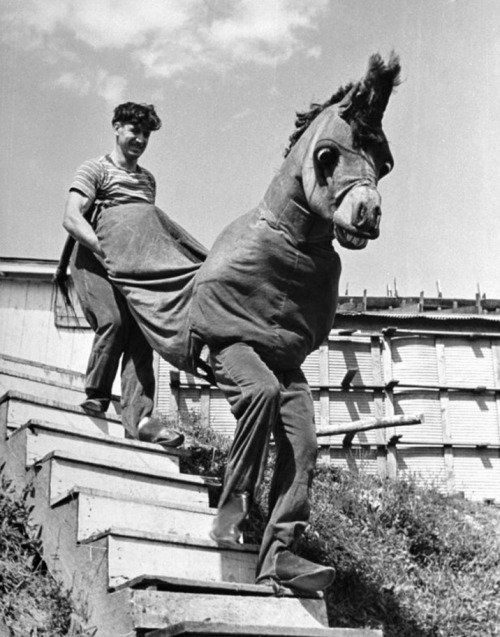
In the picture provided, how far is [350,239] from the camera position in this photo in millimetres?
4082

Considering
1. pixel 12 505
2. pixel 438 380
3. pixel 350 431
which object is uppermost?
pixel 438 380

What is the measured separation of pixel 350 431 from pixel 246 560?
5298 millimetres

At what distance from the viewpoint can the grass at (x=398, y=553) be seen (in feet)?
17.2

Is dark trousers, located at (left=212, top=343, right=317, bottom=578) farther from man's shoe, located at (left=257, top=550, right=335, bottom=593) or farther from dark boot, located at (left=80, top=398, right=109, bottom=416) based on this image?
dark boot, located at (left=80, top=398, right=109, bottom=416)

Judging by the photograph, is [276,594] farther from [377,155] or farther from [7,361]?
[7,361]

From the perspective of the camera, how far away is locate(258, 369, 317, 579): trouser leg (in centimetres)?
413

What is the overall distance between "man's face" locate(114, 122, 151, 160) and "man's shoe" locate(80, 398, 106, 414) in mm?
1509

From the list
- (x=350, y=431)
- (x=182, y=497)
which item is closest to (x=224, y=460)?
(x=182, y=497)

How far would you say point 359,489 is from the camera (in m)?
6.71

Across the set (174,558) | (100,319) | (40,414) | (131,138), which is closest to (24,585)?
(174,558)

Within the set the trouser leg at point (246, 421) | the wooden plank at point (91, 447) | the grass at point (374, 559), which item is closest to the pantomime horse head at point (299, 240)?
the trouser leg at point (246, 421)

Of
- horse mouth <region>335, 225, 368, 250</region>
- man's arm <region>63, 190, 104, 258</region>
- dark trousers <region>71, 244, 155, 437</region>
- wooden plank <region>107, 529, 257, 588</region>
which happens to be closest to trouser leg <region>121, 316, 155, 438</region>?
dark trousers <region>71, 244, 155, 437</region>

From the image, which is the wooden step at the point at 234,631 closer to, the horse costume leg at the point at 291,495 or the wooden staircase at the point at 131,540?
the wooden staircase at the point at 131,540

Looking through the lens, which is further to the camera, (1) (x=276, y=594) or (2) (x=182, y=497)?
(2) (x=182, y=497)
